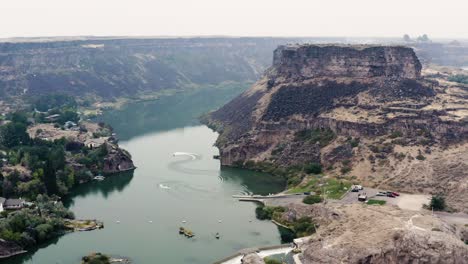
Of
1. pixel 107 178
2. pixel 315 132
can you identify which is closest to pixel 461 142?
pixel 315 132

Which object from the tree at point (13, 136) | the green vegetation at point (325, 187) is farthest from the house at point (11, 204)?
the green vegetation at point (325, 187)

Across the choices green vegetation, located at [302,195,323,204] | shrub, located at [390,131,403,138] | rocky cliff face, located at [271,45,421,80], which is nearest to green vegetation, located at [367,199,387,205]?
green vegetation, located at [302,195,323,204]

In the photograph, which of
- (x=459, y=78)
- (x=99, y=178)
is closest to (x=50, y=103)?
(x=99, y=178)

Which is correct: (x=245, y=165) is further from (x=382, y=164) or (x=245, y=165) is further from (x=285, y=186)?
(x=382, y=164)

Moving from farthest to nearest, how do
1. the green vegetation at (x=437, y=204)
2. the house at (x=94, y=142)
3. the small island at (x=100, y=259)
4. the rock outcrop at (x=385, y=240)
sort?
1. the house at (x=94, y=142)
2. the green vegetation at (x=437, y=204)
3. the small island at (x=100, y=259)
4. the rock outcrop at (x=385, y=240)

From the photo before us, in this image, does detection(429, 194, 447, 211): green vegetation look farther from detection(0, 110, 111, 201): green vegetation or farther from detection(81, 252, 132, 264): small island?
detection(0, 110, 111, 201): green vegetation

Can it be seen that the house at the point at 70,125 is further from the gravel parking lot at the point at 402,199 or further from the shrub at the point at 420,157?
the shrub at the point at 420,157
